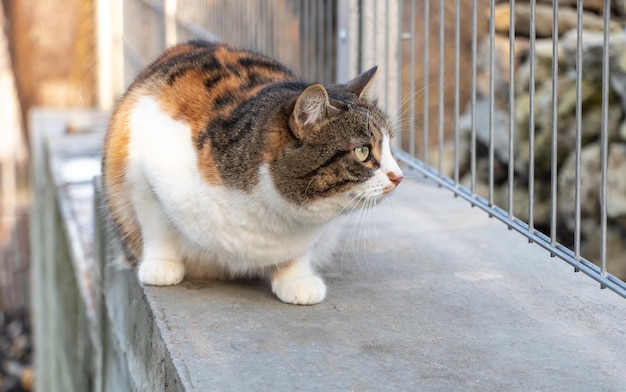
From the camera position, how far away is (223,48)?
2953 mm

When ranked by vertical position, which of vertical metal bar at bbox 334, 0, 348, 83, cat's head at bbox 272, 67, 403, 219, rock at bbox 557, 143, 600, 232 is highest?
vertical metal bar at bbox 334, 0, 348, 83

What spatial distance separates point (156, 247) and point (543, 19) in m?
4.22

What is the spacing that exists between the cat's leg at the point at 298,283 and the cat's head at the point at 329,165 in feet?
0.90

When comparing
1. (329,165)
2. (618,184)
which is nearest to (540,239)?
(329,165)

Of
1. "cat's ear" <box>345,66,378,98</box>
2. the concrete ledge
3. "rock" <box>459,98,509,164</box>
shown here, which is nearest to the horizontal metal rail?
the concrete ledge

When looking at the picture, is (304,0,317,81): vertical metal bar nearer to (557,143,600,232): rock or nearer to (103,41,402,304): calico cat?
(557,143,600,232): rock

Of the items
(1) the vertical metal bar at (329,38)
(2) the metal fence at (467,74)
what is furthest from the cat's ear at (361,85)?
(1) the vertical metal bar at (329,38)

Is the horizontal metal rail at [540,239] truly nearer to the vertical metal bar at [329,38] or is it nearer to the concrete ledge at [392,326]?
the concrete ledge at [392,326]

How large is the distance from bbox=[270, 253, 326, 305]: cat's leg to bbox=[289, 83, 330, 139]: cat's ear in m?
0.44

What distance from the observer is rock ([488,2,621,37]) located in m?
5.91

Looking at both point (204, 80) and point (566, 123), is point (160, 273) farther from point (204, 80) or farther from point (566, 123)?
point (566, 123)

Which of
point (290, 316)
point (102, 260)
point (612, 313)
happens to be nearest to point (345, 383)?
point (290, 316)

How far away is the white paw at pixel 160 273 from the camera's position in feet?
8.51

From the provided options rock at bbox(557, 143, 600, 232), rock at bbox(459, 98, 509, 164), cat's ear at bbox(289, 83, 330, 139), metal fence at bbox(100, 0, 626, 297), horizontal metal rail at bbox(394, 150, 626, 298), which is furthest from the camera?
rock at bbox(459, 98, 509, 164)
